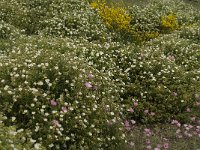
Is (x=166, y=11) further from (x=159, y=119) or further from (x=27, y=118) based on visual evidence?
(x=27, y=118)

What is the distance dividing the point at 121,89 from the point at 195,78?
2258 mm

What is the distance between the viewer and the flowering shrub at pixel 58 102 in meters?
6.68

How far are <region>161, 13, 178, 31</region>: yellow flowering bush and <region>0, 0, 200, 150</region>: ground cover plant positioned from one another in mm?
1458

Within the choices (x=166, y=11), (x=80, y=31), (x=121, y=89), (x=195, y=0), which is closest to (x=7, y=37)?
(x=80, y=31)

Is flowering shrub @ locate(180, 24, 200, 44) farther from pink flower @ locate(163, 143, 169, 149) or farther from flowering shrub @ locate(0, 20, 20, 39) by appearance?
pink flower @ locate(163, 143, 169, 149)

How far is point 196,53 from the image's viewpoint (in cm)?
1226

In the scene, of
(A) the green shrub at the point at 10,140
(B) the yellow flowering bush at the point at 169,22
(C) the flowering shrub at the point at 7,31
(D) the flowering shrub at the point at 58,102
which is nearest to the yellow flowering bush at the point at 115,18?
(B) the yellow flowering bush at the point at 169,22

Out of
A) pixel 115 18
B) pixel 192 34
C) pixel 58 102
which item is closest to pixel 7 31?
pixel 115 18

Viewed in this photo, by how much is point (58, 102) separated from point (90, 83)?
1.03 m

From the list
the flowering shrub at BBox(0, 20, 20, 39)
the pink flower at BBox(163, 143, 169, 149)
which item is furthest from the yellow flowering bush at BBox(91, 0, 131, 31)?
the pink flower at BBox(163, 143, 169, 149)

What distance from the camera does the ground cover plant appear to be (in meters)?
6.81

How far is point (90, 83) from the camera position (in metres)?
7.79

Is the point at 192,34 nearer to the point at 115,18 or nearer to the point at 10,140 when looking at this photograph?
the point at 115,18

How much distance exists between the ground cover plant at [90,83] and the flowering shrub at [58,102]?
18mm
